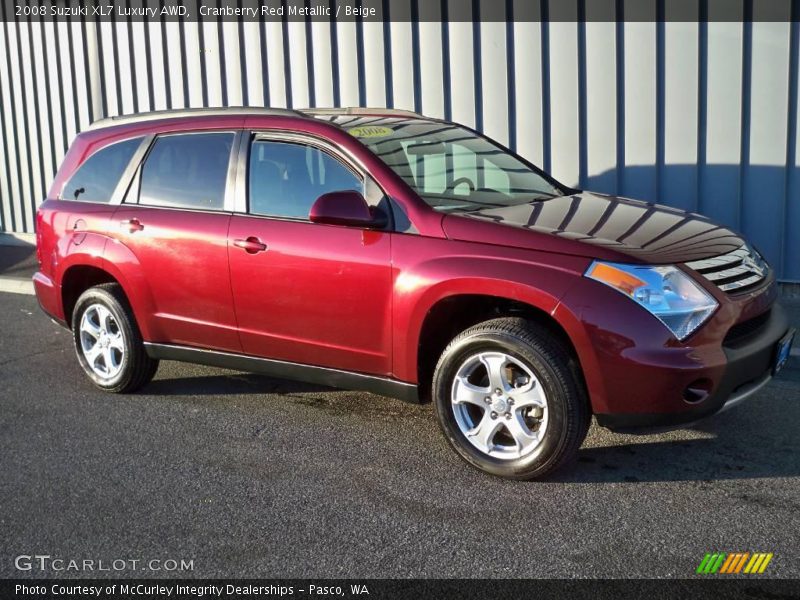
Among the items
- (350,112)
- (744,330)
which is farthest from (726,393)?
(350,112)

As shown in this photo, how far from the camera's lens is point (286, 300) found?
523cm

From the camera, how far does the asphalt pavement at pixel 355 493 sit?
3.83 metres

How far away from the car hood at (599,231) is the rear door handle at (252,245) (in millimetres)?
1092

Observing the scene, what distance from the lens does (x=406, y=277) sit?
15.7 feet

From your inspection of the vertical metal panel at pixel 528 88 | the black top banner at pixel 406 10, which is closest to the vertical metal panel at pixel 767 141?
the black top banner at pixel 406 10

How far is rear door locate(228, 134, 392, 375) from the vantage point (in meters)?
4.94

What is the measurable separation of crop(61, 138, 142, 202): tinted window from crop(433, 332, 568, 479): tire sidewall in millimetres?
2670

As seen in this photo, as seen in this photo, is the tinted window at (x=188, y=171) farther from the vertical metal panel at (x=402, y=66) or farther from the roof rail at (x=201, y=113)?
the vertical metal panel at (x=402, y=66)

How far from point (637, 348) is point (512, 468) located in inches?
32.4

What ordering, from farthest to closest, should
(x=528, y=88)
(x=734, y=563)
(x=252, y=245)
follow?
(x=528, y=88)
(x=252, y=245)
(x=734, y=563)

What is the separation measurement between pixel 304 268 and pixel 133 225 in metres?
1.36

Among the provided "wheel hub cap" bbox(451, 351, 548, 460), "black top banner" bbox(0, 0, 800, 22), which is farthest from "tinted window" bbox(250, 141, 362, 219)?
"black top banner" bbox(0, 0, 800, 22)

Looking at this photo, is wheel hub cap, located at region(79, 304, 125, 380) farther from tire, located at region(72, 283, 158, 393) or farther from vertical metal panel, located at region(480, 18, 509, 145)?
vertical metal panel, located at region(480, 18, 509, 145)

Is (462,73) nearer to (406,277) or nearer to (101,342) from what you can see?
(101,342)
